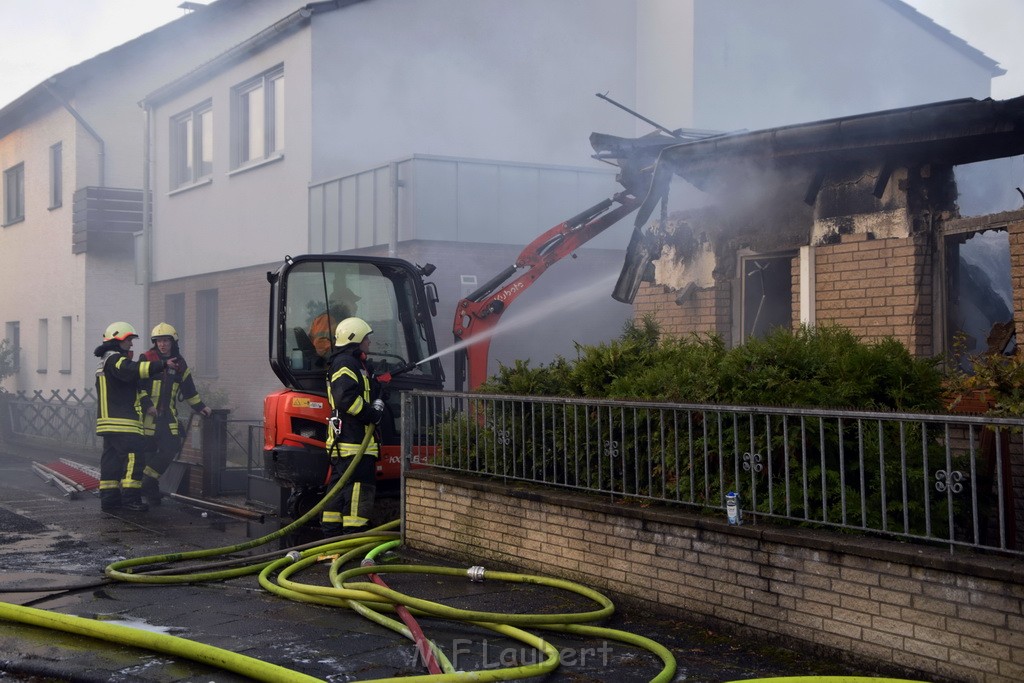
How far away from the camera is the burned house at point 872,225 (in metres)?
7.48

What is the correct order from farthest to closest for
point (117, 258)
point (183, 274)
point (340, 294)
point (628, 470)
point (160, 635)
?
point (117, 258)
point (183, 274)
point (340, 294)
point (628, 470)
point (160, 635)

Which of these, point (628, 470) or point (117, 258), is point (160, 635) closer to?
point (628, 470)

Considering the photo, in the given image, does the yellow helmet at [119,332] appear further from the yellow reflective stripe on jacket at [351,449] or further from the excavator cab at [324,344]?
the yellow reflective stripe on jacket at [351,449]

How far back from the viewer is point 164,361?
38.8 ft

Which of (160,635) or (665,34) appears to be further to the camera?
(665,34)

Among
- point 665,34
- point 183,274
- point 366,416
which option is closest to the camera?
point 366,416

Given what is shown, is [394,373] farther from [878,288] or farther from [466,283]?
[878,288]

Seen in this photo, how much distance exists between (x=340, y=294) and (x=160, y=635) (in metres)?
5.15

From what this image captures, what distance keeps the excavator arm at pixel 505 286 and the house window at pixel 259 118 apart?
23.7ft

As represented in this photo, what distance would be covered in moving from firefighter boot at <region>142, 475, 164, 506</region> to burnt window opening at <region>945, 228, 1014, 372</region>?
816 centimetres

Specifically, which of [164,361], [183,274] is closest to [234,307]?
[183,274]

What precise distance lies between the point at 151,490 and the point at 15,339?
67.5 ft

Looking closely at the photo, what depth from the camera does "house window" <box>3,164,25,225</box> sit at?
97.3 ft

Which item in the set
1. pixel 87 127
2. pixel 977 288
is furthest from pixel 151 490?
pixel 87 127
